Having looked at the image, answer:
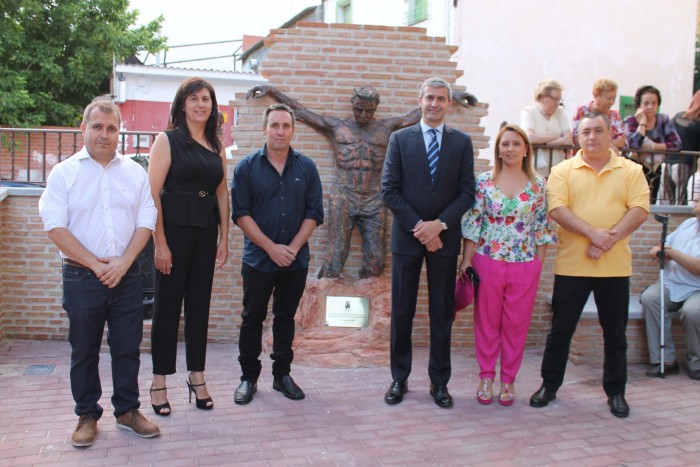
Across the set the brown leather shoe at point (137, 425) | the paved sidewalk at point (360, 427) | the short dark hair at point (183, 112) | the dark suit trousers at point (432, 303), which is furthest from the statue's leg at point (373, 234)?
the brown leather shoe at point (137, 425)

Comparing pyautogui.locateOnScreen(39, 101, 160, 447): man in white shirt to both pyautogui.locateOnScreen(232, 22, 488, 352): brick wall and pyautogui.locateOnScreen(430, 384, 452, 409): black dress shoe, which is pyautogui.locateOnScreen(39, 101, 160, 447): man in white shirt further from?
pyautogui.locateOnScreen(232, 22, 488, 352): brick wall

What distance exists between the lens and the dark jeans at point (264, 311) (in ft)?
14.7

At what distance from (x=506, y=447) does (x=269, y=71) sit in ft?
13.4

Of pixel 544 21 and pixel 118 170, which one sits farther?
pixel 544 21

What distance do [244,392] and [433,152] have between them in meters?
2.08

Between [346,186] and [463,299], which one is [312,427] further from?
[346,186]

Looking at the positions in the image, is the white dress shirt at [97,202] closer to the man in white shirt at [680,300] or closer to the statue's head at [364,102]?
the statue's head at [364,102]

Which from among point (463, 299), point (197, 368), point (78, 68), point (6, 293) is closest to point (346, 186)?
point (463, 299)

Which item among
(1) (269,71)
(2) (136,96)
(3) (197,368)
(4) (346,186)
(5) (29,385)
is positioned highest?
(2) (136,96)

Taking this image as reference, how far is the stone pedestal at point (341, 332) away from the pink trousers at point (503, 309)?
1.24 meters

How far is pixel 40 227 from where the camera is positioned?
6270 mm

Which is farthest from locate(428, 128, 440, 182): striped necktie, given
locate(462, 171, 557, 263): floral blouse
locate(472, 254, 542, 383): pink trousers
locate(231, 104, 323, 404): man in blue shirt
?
locate(231, 104, 323, 404): man in blue shirt

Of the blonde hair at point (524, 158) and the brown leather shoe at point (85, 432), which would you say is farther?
the blonde hair at point (524, 158)

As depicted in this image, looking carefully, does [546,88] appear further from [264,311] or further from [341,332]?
[264,311]
